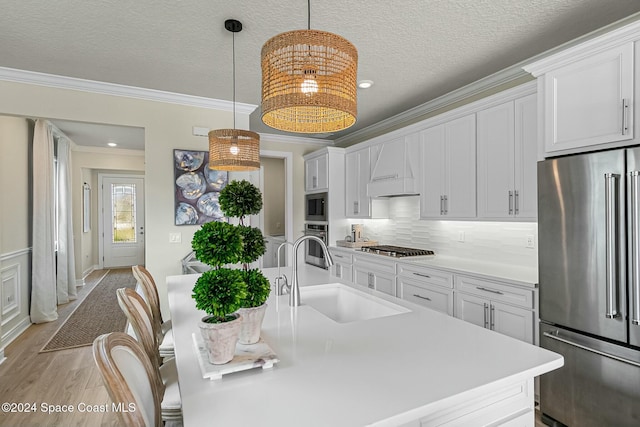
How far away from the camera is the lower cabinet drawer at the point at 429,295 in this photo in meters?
2.99

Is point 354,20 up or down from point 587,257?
up

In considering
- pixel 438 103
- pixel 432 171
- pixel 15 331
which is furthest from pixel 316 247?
pixel 15 331

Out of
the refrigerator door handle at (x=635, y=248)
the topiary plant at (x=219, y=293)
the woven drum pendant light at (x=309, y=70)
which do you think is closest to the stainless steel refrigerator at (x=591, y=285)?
the refrigerator door handle at (x=635, y=248)

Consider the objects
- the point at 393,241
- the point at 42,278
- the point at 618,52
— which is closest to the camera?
the point at 618,52

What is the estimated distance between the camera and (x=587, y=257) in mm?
1904

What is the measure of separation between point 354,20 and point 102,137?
17.6 ft

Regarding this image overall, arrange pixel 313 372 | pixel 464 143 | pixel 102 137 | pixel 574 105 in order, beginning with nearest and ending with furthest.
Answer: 1. pixel 313 372
2. pixel 574 105
3. pixel 464 143
4. pixel 102 137

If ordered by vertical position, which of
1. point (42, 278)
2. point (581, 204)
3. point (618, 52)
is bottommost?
point (42, 278)

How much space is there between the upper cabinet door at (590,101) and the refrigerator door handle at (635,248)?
0.27m

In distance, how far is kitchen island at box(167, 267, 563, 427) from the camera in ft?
2.71

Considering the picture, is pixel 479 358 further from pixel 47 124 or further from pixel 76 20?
pixel 47 124

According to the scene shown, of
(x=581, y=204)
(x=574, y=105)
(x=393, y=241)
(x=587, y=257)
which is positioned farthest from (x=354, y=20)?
(x=393, y=241)

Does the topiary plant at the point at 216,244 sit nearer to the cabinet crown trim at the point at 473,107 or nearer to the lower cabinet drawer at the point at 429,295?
the lower cabinet drawer at the point at 429,295

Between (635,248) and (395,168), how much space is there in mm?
2477
